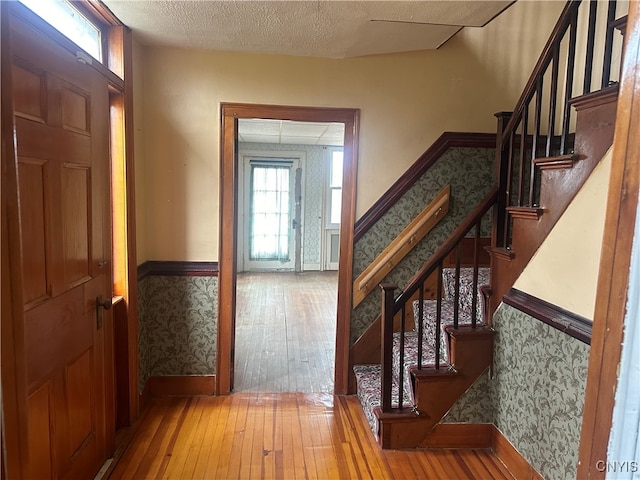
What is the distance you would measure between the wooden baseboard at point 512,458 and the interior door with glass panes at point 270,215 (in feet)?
18.4

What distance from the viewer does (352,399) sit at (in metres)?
3.02

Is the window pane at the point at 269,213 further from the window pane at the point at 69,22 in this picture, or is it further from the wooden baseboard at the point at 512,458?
the wooden baseboard at the point at 512,458

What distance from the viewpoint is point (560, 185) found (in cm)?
189

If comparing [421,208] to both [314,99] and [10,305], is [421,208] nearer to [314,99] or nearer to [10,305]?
[314,99]

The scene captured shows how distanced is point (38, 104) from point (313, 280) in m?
5.80

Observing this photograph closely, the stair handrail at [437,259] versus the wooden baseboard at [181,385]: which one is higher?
the stair handrail at [437,259]

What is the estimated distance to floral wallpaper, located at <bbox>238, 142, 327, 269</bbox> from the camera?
7577mm

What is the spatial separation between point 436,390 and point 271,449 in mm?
996

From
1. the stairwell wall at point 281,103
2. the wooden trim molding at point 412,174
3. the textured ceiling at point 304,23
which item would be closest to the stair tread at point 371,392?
the stairwell wall at point 281,103

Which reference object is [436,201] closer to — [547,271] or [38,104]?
[547,271]

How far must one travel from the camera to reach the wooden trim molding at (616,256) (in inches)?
25.7

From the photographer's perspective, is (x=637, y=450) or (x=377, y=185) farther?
(x=377, y=185)

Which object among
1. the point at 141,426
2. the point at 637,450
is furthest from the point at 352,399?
the point at 637,450

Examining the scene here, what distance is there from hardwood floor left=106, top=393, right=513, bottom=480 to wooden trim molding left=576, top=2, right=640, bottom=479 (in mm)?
1741
